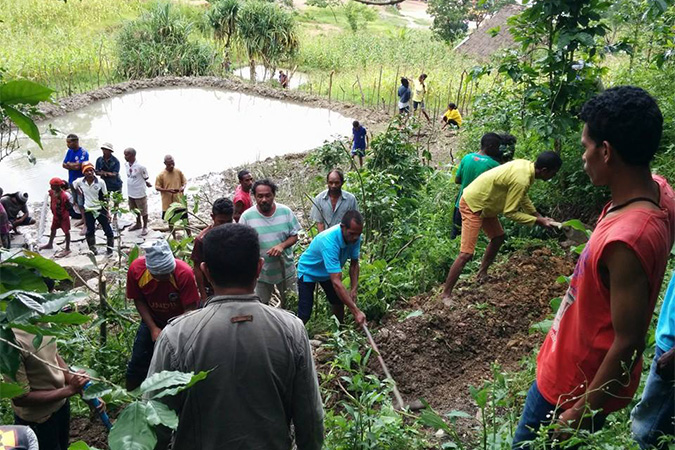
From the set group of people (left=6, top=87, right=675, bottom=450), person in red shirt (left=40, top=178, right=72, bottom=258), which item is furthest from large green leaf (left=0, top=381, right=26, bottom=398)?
person in red shirt (left=40, top=178, right=72, bottom=258)

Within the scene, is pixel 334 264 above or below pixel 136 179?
above

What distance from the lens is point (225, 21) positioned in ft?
71.2

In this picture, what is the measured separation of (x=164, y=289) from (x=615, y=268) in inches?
115

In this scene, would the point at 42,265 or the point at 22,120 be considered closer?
the point at 22,120

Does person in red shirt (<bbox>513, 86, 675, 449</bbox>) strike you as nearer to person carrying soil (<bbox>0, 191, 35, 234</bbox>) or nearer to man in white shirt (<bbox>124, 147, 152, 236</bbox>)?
man in white shirt (<bbox>124, 147, 152, 236</bbox>)

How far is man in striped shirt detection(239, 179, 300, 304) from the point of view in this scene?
206 inches

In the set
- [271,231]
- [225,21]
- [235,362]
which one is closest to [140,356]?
[271,231]

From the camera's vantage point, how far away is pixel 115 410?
416 cm

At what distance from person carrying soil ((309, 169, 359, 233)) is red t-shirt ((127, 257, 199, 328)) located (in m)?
1.99

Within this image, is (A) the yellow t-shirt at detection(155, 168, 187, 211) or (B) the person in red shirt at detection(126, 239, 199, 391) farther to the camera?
(A) the yellow t-shirt at detection(155, 168, 187, 211)

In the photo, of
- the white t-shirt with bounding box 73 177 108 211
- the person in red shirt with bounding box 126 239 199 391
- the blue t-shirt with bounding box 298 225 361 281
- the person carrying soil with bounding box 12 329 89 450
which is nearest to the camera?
the person carrying soil with bounding box 12 329 89 450

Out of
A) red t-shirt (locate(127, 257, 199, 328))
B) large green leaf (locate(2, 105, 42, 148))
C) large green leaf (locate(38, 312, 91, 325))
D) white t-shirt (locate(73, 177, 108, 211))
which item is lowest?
white t-shirt (locate(73, 177, 108, 211))

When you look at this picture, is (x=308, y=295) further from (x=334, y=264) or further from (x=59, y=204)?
(x=59, y=204)

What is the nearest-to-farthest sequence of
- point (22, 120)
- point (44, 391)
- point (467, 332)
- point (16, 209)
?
1. point (22, 120)
2. point (44, 391)
3. point (467, 332)
4. point (16, 209)
